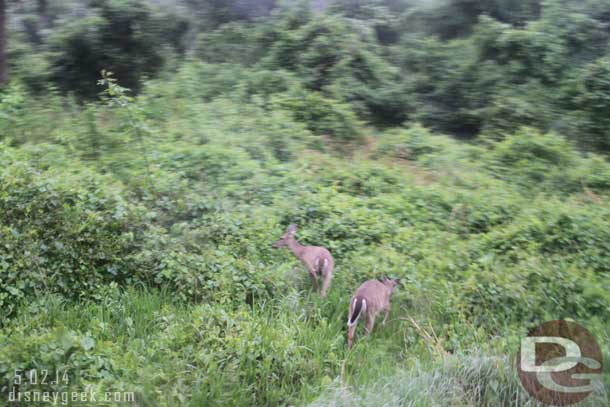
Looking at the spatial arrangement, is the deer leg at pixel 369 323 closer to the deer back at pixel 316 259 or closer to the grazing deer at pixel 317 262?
the grazing deer at pixel 317 262

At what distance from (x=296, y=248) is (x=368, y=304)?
4.36ft

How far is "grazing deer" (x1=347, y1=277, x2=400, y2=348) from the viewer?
243 inches

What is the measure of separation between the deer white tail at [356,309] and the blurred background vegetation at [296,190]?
0.23 metres

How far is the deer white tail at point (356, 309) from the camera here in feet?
20.2

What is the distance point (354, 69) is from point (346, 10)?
1923 millimetres

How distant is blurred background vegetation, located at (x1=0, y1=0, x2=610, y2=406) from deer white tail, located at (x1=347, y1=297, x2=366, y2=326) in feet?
0.75

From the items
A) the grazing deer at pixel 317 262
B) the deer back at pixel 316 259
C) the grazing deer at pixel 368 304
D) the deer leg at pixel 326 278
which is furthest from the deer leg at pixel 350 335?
the deer back at pixel 316 259

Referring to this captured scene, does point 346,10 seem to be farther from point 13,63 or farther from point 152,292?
point 152,292

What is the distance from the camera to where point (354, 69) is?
12.6 meters

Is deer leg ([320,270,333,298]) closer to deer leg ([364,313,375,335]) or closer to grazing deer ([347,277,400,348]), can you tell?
grazing deer ([347,277,400,348])

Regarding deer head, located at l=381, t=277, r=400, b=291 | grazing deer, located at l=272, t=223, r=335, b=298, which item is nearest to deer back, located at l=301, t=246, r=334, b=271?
grazing deer, located at l=272, t=223, r=335, b=298

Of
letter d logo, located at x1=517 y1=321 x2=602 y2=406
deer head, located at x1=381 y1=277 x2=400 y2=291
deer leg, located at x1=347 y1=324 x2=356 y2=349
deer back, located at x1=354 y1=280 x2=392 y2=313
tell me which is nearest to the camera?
letter d logo, located at x1=517 y1=321 x2=602 y2=406

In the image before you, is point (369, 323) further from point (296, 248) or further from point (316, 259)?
point (296, 248)

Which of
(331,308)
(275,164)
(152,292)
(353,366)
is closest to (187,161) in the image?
(275,164)
